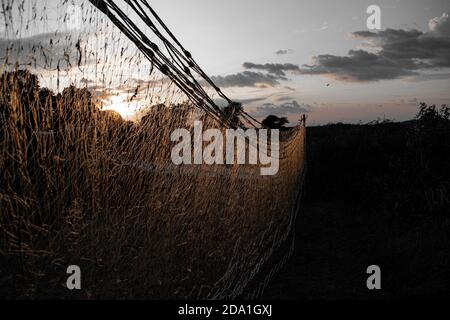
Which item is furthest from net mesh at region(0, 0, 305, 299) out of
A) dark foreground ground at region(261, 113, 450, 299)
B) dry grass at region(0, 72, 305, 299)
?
dark foreground ground at region(261, 113, 450, 299)

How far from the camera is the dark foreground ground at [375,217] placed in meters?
4.96

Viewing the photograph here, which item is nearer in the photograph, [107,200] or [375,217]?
[107,200]

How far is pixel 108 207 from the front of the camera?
2.75m

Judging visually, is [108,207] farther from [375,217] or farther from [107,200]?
[375,217]

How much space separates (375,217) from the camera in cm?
802

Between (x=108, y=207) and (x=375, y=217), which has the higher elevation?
(x=108, y=207)

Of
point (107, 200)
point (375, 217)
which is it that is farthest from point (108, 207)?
point (375, 217)

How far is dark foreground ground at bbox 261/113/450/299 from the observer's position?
4.96 meters

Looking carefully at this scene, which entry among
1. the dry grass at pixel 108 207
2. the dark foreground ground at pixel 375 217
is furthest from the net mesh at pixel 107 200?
the dark foreground ground at pixel 375 217

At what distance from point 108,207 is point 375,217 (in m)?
6.47

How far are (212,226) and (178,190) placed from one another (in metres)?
0.50
